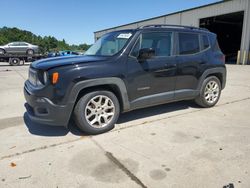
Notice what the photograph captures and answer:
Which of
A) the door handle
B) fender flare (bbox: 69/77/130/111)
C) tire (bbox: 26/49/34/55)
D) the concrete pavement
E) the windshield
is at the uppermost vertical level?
tire (bbox: 26/49/34/55)

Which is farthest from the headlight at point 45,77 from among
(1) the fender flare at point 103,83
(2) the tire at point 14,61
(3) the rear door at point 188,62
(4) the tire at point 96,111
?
(2) the tire at point 14,61

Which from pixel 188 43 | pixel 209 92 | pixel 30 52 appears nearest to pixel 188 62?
pixel 188 43

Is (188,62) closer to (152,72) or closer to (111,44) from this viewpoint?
(152,72)

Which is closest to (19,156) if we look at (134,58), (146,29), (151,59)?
(134,58)

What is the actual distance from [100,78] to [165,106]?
239cm

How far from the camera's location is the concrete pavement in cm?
249

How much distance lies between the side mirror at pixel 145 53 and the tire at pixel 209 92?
1855 millimetres

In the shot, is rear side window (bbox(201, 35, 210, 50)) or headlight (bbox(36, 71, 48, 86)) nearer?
headlight (bbox(36, 71, 48, 86))

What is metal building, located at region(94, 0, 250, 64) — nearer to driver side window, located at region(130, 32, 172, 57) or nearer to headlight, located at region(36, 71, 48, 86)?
driver side window, located at region(130, 32, 172, 57)

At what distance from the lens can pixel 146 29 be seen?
13.6 feet

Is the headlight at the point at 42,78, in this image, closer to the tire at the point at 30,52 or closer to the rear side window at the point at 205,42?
the rear side window at the point at 205,42

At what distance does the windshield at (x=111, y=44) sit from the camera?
4.05 metres

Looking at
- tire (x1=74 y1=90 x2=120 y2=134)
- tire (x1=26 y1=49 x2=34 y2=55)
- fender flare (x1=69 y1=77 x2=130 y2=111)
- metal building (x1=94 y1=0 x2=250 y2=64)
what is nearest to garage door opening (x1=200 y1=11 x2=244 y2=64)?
metal building (x1=94 y1=0 x2=250 y2=64)

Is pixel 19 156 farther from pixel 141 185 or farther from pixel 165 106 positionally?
pixel 165 106
